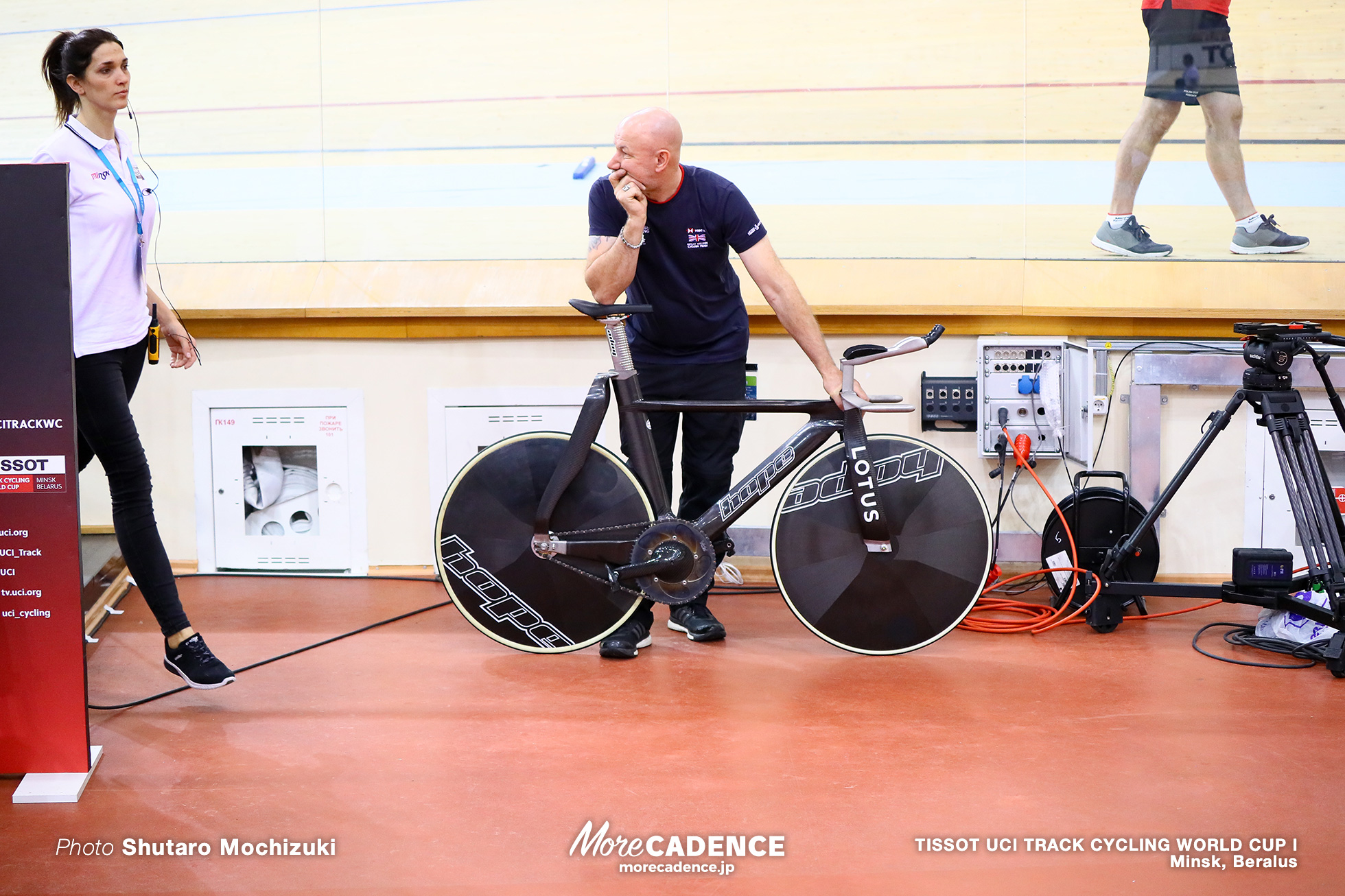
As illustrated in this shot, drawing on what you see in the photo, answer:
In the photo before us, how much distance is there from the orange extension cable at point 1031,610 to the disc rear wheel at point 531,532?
1.13 meters

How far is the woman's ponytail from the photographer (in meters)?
2.52

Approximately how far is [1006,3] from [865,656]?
2437 millimetres

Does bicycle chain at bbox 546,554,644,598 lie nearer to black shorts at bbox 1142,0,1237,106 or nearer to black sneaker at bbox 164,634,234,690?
black sneaker at bbox 164,634,234,690

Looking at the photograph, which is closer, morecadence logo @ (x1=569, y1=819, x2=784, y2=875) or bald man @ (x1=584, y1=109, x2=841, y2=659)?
morecadence logo @ (x1=569, y1=819, x2=784, y2=875)

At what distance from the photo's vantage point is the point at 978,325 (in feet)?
12.4

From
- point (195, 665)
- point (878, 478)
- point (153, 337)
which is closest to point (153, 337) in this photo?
point (153, 337)

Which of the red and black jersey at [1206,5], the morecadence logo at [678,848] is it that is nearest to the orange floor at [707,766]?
the morecadence logo at [678,848]

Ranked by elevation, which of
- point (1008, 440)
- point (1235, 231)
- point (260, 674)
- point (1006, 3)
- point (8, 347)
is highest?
point (1006, 3)

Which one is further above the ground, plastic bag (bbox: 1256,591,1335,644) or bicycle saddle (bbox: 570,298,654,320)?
bicycle saddle (bbox: 570,298,654,320)

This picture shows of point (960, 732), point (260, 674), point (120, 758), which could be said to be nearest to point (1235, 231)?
point (960, 732)

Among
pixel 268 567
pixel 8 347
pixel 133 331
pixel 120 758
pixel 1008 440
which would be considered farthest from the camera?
pixel 268 567

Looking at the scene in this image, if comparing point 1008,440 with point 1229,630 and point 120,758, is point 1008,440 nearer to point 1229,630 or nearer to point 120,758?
point 1229,630

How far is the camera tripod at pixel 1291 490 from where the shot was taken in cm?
288

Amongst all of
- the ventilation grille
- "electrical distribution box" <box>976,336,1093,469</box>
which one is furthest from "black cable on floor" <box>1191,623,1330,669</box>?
the ventilation grille
